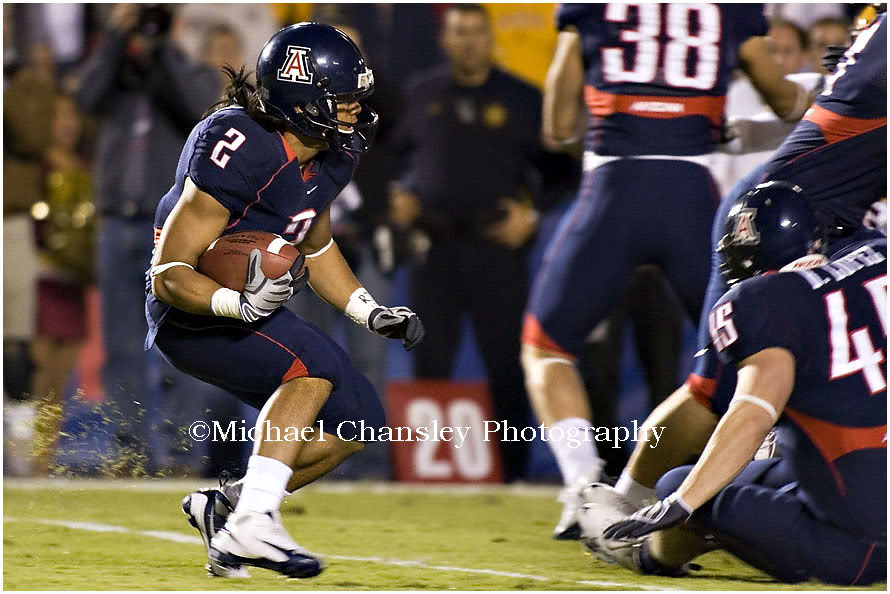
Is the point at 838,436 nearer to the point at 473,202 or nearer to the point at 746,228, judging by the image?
the point at 746,228

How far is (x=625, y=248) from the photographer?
4402 millimetres

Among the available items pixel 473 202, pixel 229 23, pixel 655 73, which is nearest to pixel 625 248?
pixel 655 73

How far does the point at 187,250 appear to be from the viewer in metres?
3.49

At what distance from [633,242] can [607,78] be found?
0.55 meters

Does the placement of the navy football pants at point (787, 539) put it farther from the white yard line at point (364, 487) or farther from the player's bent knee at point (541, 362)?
the white yard line at point (364, 487)

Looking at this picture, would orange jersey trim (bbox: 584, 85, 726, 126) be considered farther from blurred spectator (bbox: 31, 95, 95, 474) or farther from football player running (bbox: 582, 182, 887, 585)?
blurred spectator (bbox: 31, 95, 95, 474)

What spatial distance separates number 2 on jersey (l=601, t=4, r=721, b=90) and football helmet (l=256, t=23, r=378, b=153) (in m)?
1.11

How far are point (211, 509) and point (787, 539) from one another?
145 centimetres

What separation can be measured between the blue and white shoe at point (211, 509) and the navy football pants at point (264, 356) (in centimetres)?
27

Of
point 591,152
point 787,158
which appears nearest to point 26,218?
point 591,152

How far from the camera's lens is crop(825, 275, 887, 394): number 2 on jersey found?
3.30 meters

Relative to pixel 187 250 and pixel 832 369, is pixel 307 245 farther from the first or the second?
pixel 832 369

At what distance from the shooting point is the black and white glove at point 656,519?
3.21 metres

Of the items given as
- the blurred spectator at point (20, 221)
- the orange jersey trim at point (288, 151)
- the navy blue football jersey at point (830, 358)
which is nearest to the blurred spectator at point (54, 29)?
the blurred spectator at point (20, 221)
